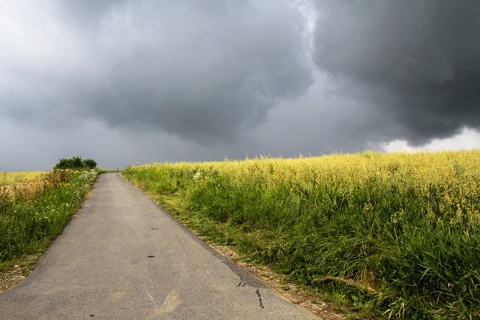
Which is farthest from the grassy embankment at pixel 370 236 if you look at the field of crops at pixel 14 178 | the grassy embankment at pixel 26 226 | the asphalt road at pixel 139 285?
the field of crops at pixel 14 178

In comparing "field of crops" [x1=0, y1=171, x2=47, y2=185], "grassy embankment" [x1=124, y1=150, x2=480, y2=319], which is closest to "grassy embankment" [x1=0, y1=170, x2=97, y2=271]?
"field of crops" [x1=0, y1=171, x2=47, y2=185]

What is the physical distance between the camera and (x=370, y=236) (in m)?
5.39

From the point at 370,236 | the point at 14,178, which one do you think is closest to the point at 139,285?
the point at 370,236

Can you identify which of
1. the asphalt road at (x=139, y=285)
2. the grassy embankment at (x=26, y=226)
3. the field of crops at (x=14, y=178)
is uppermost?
the field of crops at (x=14, y=178)

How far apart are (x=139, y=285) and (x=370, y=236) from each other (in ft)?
12.4

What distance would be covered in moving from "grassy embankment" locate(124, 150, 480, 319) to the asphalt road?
0.85 m

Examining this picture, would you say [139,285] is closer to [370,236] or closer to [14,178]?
[370,236]

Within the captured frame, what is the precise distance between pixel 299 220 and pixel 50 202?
9156 mm

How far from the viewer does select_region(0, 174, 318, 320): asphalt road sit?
4031 millimetres

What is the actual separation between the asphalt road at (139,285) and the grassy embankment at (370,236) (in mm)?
852

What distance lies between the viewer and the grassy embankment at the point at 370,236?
4086 mm

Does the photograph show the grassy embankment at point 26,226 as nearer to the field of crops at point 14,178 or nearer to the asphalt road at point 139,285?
the asphalt road at point 139,285

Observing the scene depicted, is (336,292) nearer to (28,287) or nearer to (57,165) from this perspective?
(28,287)

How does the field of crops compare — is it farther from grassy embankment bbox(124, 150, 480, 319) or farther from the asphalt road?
grassy embankment bbox(124, 150, 480, 319)
